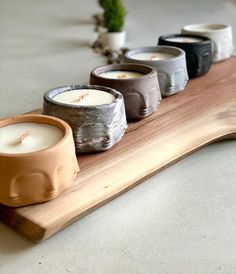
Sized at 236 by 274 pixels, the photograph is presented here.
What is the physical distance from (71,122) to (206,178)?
0.56 feet

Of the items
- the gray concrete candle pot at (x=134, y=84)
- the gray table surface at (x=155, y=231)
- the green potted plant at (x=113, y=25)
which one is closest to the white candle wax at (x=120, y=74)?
the gray concrete candle pot at (x=134, y=84)

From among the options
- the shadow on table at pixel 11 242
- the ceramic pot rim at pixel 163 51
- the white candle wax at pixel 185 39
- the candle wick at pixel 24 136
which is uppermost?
the ceramic pot rim at pixel 163 51

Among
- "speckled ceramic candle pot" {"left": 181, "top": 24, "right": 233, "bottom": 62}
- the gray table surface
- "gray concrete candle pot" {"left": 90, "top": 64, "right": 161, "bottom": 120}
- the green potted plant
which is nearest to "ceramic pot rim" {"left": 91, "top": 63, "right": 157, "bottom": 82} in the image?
"gray concrete candle pot" {"left": 90, "top": 64, "right": 161, "bottom": 120}

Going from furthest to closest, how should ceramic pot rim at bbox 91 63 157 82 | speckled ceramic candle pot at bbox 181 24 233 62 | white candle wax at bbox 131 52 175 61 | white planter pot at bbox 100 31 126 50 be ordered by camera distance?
1. white planter pot at bbox 100 31 126 50
2. speckled ceramic candle pot at bbox 181 24 233 62
3. white candle wax at bbox 131 52 175 61
4. ceramic pot rim at bbox 91 63 157 82

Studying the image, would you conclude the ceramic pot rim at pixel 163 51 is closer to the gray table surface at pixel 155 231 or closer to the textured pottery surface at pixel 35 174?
the gray table surface at pixel 155 231

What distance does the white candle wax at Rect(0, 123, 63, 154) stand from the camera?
0.48 m

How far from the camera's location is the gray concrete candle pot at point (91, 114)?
54 cm

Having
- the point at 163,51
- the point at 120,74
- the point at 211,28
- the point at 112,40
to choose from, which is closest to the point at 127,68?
the point at 120,74

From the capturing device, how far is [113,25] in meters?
1.23

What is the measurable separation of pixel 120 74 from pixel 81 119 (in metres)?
0.16

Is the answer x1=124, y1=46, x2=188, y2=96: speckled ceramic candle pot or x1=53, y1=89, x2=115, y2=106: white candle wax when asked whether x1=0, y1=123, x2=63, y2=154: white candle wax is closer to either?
x1=53, y1=89, x2=115, y2=106: white candle wax

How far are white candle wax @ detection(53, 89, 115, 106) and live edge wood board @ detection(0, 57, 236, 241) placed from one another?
0.19 ft

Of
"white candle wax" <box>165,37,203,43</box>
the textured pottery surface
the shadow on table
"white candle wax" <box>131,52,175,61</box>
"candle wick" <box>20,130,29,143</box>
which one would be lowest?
the shadow on table

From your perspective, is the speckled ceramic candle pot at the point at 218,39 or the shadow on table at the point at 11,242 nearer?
the shadow on table at the point at 11,242
